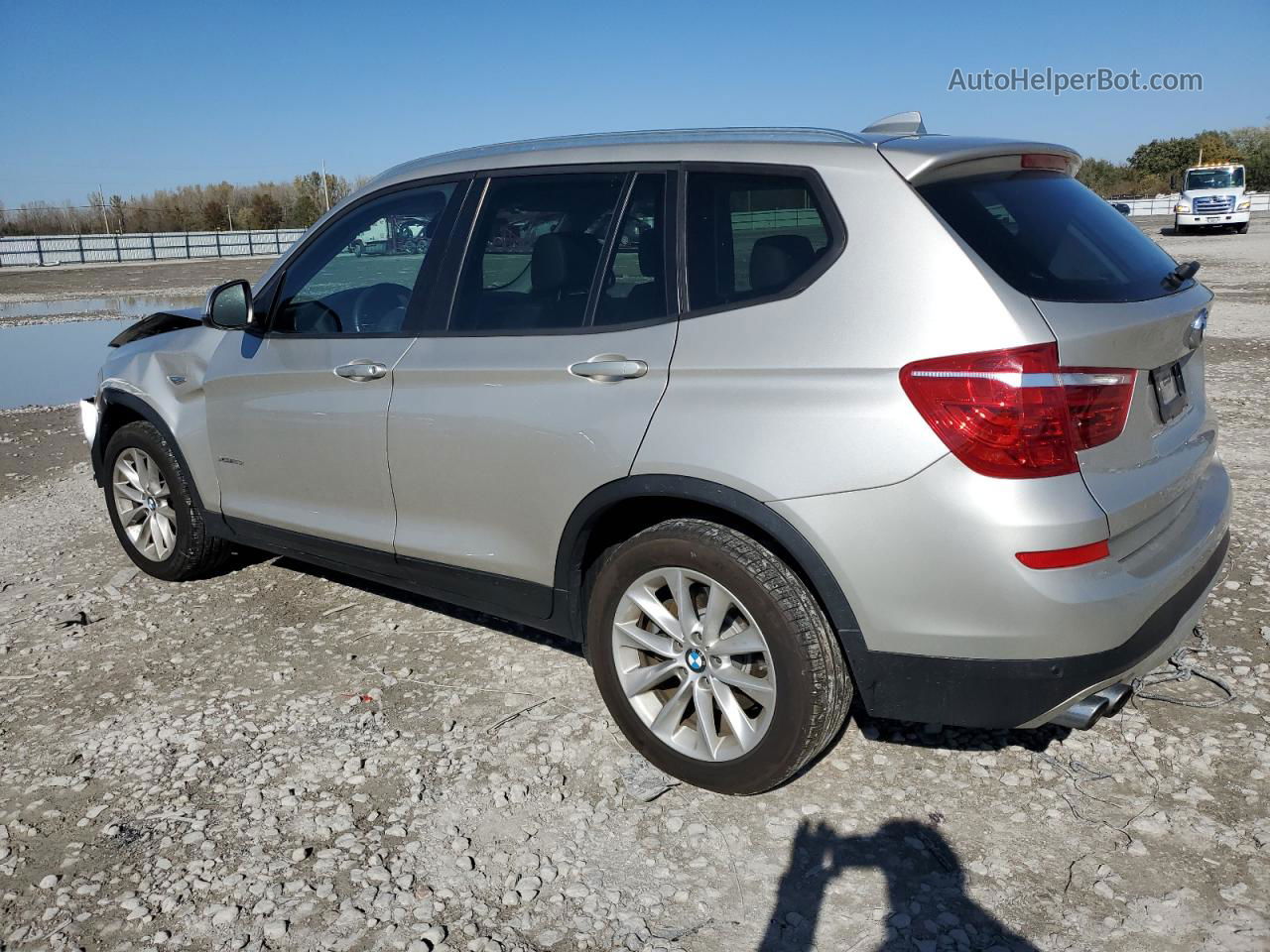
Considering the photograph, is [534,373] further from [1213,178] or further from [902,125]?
[1213,178]

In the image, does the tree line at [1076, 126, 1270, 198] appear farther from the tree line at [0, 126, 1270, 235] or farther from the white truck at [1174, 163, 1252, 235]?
Answer: the white truck at [1174, 163, 1252, 235]

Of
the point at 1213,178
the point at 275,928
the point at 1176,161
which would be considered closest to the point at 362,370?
the point at 275,928

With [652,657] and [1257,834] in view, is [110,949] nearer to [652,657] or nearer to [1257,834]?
[652,657]

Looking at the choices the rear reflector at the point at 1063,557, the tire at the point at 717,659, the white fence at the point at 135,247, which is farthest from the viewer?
the white fence at the point at 135,247

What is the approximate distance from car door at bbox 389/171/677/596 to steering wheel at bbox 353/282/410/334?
0.24 metres

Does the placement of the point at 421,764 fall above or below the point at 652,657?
below

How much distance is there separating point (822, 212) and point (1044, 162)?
857mm

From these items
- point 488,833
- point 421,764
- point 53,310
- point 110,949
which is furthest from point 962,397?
point 53,310

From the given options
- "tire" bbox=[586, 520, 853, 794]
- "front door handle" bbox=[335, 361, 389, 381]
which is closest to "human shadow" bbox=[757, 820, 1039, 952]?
"tire" bbox=[586, 520, 853, 794]

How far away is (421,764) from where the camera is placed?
11.5ft

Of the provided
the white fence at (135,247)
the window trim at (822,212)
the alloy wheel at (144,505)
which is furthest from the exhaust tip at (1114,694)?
the white fence at (135,247)

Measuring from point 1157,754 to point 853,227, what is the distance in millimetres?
1971

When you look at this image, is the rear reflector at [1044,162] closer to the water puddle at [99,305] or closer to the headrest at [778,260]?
the headrest at [778,260]

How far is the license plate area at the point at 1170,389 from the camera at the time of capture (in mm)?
2938
